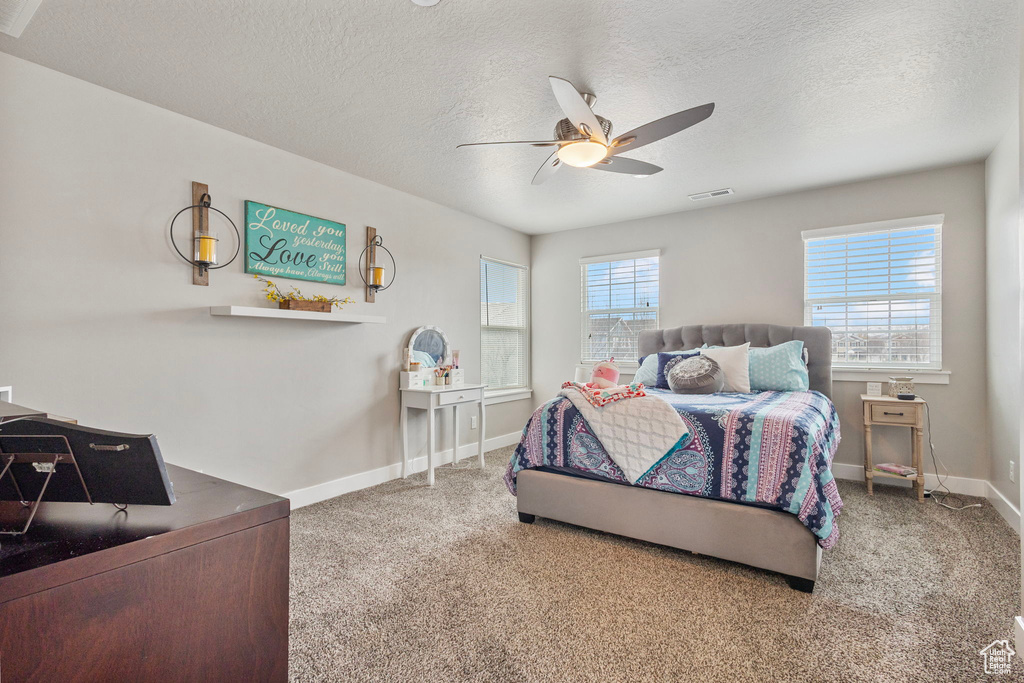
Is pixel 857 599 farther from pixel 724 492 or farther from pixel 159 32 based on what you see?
pixel 159 32

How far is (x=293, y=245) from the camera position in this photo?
3449 millimetres

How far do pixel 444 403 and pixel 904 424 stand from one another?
339 cm

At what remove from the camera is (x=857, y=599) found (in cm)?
220

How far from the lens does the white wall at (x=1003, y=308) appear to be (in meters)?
2.96

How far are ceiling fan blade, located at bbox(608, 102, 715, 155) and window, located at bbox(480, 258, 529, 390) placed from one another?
283 cm

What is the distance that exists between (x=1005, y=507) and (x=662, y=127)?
327cm

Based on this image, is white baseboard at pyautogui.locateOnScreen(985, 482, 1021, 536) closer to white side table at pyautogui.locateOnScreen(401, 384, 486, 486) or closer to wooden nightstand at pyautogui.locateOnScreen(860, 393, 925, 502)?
wooden nightstand at pyautogui.locateOnScreen(860, 393, 925, 502)

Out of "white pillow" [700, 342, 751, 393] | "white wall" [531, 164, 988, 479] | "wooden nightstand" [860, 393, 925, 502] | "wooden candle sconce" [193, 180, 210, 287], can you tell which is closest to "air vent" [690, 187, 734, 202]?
"white wall" [531, 164, 988, 479]

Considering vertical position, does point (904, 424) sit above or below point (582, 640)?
above

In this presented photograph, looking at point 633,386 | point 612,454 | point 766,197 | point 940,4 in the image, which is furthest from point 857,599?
point 766,197

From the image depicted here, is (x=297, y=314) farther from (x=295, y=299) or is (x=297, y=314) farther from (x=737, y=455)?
(x=737, y=455)

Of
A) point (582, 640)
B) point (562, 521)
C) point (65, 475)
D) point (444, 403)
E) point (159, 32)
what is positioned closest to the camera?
point (65, 475)

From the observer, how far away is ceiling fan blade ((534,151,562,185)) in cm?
271

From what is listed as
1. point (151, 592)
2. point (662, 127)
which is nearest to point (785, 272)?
point (662, 127)
